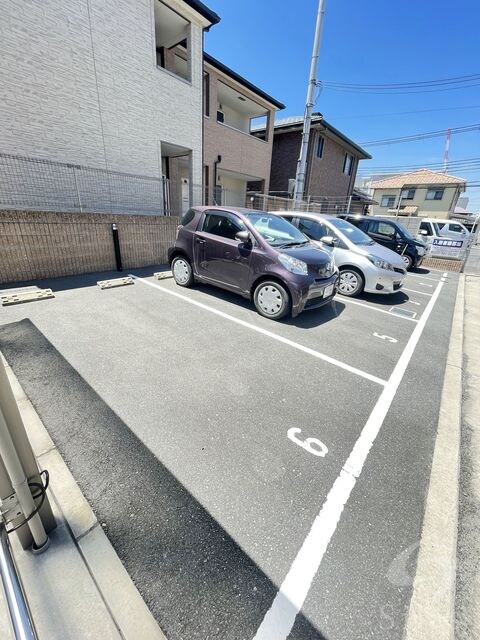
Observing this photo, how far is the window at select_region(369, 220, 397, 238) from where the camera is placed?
9445 millimetres

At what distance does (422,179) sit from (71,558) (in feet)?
135

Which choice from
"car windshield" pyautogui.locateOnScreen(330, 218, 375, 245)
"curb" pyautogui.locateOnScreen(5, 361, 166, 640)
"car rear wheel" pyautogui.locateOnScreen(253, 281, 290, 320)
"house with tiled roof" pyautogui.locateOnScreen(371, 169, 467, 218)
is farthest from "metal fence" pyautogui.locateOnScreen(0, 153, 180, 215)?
"house with tiled roof" pyautogui.locateOnScreen(371, 169, 467, 218)

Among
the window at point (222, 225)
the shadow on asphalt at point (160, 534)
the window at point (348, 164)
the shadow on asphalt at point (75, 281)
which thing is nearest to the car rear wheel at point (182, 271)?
the window at point (222, 225)

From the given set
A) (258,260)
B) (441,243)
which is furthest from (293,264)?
(441,243)

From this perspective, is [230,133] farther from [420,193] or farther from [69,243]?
[420,193]

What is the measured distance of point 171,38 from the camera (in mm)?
9656

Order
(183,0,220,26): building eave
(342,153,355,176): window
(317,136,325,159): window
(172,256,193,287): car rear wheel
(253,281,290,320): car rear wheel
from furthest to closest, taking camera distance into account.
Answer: (342,153,355,176): window, (317,136,325,159): window, (183,0,220,26): building eave, (172,256,193,287): car rear wheel, (253,281,290,320): car rear wheel

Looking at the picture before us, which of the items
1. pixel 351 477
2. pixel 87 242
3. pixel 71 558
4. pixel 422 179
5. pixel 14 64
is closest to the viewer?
pixel 71 558

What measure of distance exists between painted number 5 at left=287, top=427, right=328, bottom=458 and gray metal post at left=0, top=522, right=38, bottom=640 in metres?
1.76

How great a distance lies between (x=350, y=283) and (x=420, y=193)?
113 ft

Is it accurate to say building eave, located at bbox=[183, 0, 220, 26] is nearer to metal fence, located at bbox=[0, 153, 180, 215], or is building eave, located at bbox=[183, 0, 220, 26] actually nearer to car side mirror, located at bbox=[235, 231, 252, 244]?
metal fence, located at bbox=[0, 153, 180, 215]

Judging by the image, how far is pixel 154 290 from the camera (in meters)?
5.61

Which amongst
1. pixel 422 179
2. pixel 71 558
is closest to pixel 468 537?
pixel 71 558

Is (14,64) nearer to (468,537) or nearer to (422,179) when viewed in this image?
(468,537)
